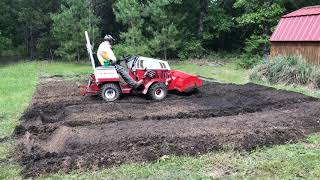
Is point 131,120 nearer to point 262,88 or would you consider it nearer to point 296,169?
point 296,169

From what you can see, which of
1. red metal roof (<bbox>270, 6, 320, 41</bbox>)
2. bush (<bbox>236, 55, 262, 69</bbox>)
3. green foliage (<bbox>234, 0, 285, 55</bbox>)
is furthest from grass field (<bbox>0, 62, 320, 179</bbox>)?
green foliage (<bbox>234, 0, 285, 55</bbox>)

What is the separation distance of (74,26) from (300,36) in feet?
45.1

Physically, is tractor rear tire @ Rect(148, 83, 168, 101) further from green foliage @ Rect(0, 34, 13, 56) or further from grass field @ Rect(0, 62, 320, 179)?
green foliage @ Rect(0, 34, 13, 56)

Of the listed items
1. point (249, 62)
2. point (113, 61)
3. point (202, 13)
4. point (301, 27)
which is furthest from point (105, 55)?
point (202, 13)

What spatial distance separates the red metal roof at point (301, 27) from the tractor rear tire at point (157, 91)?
253 inches

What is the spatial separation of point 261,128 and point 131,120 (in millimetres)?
2860

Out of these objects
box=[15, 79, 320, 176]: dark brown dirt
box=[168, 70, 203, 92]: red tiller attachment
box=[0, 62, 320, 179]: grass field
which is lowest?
box=[0, 62, 320, 179]: grass field

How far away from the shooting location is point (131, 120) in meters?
9.58

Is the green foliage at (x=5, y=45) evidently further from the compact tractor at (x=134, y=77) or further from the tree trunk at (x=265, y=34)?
the compact tractor at (x=134, y=77)

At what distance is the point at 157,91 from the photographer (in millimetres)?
12469

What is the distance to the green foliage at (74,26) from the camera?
2539cm

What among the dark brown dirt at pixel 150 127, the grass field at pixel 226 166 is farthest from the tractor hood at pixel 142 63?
the grass field at pixel 226 166

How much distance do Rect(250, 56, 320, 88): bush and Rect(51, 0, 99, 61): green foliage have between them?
486 inches

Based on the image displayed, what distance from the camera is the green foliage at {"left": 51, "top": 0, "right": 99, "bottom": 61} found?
2539 cm
